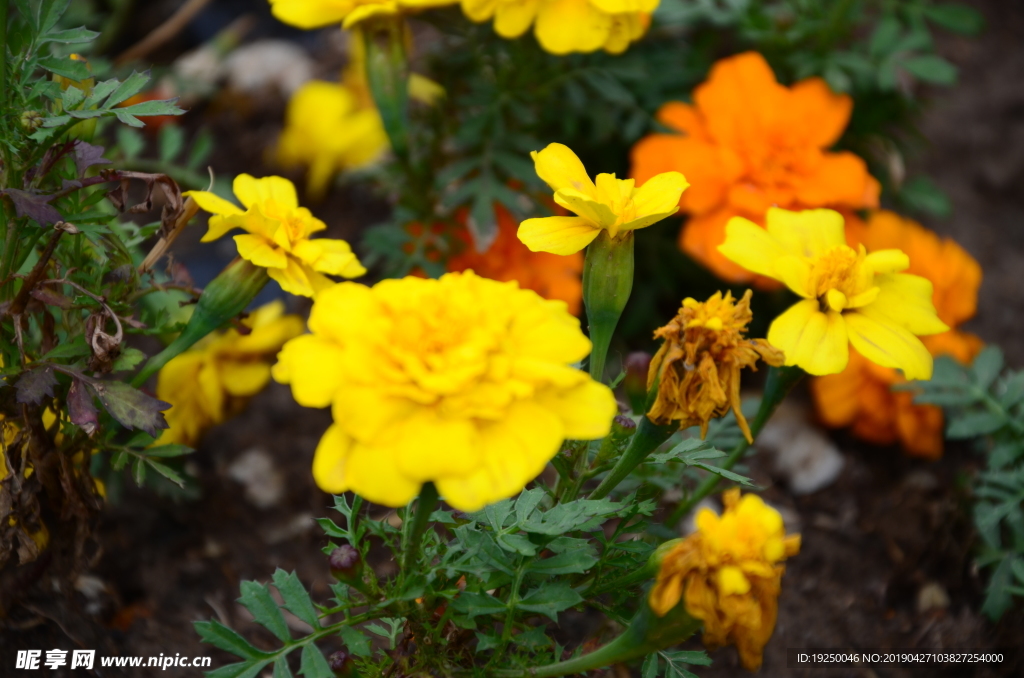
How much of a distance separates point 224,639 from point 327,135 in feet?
5.06

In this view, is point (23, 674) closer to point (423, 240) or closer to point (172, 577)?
point (172, 577)

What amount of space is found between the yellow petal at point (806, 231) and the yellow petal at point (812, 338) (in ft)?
0.31

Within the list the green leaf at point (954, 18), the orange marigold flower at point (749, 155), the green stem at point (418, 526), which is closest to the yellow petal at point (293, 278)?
the green stem at point (418, 526)

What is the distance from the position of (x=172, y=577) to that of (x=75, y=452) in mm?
406

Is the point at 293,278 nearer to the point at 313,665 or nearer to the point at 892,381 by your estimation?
the point at 313,665

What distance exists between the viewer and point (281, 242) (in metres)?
0.98

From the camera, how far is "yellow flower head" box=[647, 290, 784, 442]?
0.84 m

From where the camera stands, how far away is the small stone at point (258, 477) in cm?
159

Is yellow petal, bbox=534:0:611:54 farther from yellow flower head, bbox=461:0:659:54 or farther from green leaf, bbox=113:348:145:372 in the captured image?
green leaf, bbox=113:348:145:372

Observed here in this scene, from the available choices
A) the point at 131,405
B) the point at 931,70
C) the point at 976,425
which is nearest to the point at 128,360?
the point at 131,405

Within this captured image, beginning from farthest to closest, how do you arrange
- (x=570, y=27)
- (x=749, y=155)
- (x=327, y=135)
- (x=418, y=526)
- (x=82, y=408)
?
(x=327, y=135), (x=749, y=155), (x=570, y=27), (x=82, y=408), (x=418, y=526)

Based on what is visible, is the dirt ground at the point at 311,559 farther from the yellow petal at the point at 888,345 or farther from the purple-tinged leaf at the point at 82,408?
the yellow petal at the point at 888,345

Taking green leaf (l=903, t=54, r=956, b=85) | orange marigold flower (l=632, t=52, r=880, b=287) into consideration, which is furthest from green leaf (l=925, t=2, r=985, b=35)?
orange marigold flower (l=632, t=52, r=880, b=287)

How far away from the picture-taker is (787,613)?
4.71 feet
